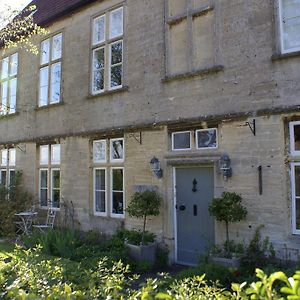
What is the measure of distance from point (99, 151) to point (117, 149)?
79 cm

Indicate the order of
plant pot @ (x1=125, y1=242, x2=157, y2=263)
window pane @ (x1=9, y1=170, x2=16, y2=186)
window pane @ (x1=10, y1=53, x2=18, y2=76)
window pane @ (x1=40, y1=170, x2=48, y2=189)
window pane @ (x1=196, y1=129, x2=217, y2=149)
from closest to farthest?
1. window pane @ (x1=196, y1=129, x2=217, y2=149)
2. plant pot @ (x1=125, y1=242, x2=157, y2=263)
3. window pane @ (x1=40, y1=170, x2=48, y2=189)
4. window pane @ (x1=9, y1=170, x2=16, y2=186)
5. window pane @ (x1=10, y1=53, x2=18, y2=76)

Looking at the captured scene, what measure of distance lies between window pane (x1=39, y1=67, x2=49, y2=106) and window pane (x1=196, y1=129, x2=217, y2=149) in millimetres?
6904

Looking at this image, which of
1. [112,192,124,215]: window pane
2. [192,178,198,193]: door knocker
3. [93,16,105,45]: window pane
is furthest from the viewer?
[93,16,105,45]: window pane

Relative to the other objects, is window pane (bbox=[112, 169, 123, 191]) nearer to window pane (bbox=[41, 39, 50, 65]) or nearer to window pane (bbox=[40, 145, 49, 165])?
window pane (bbox=[40, 145, 49, 165])

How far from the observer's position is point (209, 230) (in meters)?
9.35

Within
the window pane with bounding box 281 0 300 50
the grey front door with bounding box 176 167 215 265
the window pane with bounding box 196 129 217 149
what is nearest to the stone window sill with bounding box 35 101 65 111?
the grey front door with bounding box 176 167 215 265

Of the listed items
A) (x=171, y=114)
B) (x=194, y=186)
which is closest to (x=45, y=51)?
(x=171, y=114)

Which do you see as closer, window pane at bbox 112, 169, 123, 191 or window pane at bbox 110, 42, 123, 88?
window pane at bbox 112, 169, 123, 191

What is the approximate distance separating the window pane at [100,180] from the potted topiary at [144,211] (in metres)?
2.29

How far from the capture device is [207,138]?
9.48 m

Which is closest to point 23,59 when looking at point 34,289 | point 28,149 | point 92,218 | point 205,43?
point 28,149

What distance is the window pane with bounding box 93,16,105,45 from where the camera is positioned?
1256 centimetres

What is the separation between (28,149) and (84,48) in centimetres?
444

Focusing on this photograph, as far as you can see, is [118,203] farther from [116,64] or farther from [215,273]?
[215,273]
